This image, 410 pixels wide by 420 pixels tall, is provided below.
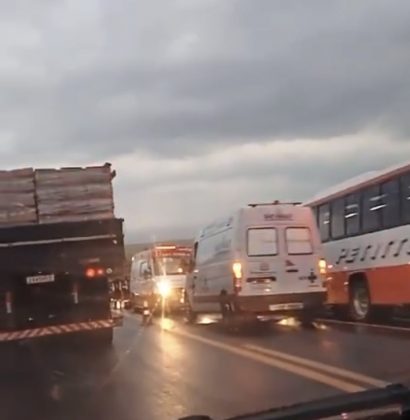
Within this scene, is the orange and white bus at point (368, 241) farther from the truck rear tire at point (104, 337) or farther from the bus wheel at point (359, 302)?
the truck rear tire at point (104, 337)

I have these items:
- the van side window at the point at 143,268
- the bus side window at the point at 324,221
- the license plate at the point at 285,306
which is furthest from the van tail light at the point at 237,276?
the van side window at the point at 143,268

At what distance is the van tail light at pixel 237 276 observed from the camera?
19469 millimetres

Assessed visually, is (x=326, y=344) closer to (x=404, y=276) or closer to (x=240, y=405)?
(x=404, y=276)

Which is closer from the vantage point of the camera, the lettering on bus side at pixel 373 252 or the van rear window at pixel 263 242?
the lettering on bus side at pixel 373 252

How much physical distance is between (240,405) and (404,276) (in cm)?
1001

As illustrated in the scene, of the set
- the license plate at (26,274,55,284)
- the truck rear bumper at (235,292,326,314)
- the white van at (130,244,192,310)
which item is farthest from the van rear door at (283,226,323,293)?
the white van at (130,244,192,310)

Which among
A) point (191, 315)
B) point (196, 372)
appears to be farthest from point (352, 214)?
point (196, 372)

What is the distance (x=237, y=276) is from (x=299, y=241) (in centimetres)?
155

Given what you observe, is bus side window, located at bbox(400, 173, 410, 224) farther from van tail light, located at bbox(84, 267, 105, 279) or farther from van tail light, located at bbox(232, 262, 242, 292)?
van tail light, located at bbox(84, 267, 105, 279)

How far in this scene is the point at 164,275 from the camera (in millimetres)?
30781

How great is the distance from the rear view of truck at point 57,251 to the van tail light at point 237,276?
3.24 m

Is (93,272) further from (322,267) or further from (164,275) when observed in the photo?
(164,275)

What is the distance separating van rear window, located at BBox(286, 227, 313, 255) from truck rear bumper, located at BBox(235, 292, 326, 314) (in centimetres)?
91

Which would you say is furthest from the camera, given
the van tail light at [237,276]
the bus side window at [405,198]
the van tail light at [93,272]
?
the van tail light at [237,276]
